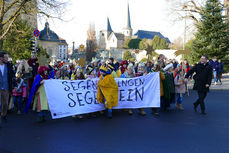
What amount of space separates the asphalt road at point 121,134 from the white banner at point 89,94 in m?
0.39

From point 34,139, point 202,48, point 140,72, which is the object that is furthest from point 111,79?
point 202,48

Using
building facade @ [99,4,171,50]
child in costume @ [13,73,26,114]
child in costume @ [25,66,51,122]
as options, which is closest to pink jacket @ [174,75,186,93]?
child in costume @ [25,66,51,122]

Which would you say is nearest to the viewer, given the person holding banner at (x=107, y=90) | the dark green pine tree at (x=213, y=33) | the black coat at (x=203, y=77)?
the person holding banner at (x=107, y=90)

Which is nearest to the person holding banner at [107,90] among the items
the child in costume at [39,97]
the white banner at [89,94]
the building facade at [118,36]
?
the white banner at [89,94]

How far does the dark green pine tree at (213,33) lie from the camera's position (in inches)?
982

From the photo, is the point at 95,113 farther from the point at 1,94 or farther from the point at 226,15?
the point at 226,15

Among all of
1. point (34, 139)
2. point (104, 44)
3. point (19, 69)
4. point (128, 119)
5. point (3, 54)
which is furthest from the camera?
point (104, 44)

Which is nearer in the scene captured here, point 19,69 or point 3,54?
point 3,54

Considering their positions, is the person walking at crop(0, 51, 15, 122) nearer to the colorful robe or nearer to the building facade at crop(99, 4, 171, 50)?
the colorful robe

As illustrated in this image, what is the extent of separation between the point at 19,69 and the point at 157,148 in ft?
21.0

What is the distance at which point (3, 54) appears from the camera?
680 cm

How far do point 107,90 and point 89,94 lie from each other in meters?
0.67

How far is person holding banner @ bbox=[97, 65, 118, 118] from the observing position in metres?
7.91

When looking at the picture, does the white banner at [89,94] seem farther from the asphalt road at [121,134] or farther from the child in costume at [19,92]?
the child in costume at [19,92]
